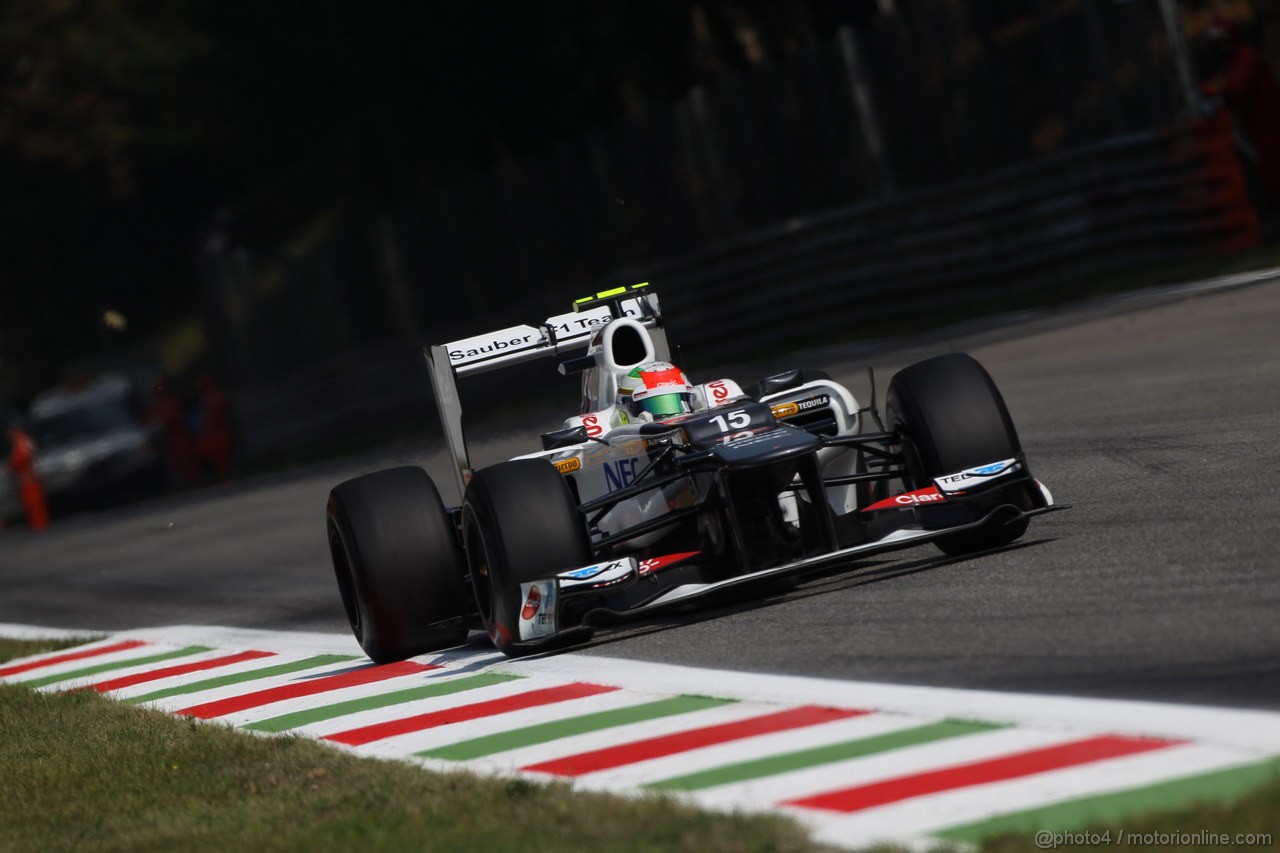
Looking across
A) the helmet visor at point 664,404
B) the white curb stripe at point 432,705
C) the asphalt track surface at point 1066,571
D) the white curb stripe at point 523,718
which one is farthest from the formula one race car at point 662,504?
the white curb stripe at point 523,718

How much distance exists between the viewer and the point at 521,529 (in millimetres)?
8109

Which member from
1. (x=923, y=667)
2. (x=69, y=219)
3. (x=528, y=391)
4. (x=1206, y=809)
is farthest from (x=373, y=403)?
(x=1206, y=809)

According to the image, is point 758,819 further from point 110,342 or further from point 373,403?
point 110,342

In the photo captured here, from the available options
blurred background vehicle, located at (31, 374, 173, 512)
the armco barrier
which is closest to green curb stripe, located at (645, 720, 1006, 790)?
the armco barrier

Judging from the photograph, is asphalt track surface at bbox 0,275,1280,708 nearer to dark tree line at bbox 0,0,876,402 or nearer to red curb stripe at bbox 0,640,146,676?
red curb stripe at bbox 0,640,146,676

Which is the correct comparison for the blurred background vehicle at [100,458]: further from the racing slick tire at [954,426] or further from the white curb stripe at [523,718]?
the white curb stripe at [523,718]

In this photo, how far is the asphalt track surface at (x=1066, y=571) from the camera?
650cm

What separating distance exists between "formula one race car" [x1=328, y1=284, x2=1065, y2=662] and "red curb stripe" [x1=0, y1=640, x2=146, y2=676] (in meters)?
3.18

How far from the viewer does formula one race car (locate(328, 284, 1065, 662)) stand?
26.7 ft

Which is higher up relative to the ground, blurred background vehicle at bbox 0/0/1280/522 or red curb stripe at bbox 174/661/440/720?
blurred background vehicle at bbox 0/0/1280/522

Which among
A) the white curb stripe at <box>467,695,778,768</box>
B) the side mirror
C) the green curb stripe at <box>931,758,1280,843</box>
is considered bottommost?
the green curb stripe at <box>931,758,1280,843</box>

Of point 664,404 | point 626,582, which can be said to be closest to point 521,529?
point 626,582

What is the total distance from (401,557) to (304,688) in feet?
2.46

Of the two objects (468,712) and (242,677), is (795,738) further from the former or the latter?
(242,677)
